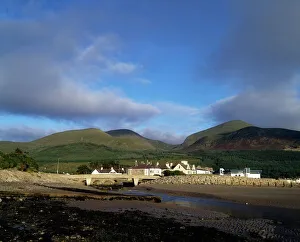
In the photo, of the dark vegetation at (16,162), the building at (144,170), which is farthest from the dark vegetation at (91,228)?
the building at (144,170)

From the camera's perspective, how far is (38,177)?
96.1 meters

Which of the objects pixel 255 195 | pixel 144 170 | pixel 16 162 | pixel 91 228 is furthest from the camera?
pixel 144 170

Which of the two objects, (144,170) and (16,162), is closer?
(16,162)

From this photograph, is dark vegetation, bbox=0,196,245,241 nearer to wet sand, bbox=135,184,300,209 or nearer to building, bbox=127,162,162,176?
wet sand, bbox=135,184,300,209

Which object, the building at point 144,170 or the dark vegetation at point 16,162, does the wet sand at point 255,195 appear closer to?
the dark vegetation at point 16,162

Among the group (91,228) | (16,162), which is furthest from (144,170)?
(91,228)

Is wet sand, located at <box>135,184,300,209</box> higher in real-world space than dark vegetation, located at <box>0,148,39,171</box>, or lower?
lower

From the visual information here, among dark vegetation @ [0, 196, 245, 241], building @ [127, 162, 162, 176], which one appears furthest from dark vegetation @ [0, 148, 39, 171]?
dark vegetation @ [0, 196, 245, 241]

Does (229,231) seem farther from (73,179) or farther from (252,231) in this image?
(73,179)

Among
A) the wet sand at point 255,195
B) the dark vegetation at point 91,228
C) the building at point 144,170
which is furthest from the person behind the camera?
the building at point 144,170

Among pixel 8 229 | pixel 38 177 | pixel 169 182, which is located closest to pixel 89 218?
pixel 8 229

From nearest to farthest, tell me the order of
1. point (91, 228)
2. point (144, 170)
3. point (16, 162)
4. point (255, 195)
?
point (91, 228) → point (255, 195) → point (16, 162) → point (144, 170)

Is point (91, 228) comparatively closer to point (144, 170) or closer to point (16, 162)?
point (16, 162)

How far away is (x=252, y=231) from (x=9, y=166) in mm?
91673
